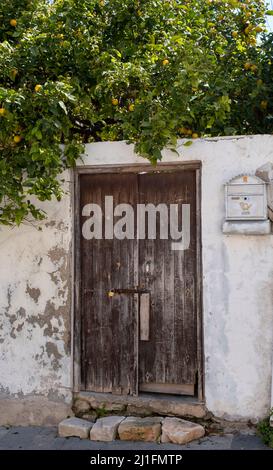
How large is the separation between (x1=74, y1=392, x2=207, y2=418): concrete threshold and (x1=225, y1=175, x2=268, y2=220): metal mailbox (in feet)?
5.46

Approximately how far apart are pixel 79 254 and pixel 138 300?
2.33 ft

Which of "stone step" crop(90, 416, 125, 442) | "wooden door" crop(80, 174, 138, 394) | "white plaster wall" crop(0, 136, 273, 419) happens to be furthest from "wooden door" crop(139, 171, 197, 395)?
"stone step" crop(90, 416, 125, 442)

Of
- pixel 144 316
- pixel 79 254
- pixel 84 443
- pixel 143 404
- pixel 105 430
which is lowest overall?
pixel 84 443

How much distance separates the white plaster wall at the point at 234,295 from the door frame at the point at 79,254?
10cm

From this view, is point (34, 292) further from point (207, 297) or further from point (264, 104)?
point (264, 104)

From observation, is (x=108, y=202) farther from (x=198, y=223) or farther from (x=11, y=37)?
(x=11, y=37)

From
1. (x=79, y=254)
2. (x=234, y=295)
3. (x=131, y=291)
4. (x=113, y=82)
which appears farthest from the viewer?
(x=79, y=254)

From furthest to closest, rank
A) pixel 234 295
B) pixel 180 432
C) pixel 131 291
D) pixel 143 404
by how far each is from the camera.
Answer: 1. pixel 131 291
2. pixel 143 404
3. pixel 234 295
4. pixel 180 432

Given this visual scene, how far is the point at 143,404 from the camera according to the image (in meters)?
Answer: 4.61

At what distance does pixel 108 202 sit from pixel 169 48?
59.3 inches

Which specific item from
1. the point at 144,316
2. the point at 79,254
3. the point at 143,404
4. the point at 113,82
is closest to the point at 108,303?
the point at 144,316

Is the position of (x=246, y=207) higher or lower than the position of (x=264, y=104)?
lower

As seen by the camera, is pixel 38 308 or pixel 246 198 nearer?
pixel 246 198

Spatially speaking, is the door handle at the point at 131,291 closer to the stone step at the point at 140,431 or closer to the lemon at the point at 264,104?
the stone step at the point at 140,431
